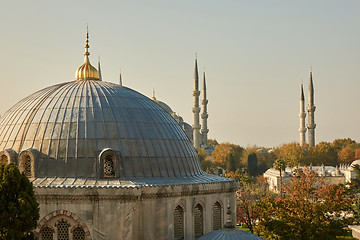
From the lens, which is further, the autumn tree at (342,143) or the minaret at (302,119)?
the autumn tree at (342,143)

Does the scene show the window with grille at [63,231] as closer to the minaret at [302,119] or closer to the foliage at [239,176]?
the foliage at [239,176]

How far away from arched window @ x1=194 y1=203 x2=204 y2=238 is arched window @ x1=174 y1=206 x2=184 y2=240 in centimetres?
73

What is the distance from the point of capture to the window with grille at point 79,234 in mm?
19047

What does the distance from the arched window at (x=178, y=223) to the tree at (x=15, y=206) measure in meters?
5.64

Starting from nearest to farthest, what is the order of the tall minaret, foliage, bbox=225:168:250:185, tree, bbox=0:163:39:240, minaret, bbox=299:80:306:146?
tree, bbox=0:163:39:240 < foliage, bbox=225:168:250:185 < the tall minaret < minaret, bbox=299:80:306:146

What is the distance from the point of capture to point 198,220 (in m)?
21.1

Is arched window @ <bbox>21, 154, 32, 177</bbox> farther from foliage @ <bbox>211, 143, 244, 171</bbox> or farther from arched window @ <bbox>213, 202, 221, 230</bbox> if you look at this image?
foliage @ <bbox>211, 143, 244, 171</bbox>

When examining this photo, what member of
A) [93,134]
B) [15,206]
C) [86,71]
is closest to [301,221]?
[93,134]

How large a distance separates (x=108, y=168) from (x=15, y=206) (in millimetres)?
4698

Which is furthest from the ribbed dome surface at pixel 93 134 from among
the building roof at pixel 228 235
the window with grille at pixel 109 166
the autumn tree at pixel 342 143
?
the autumn tree at pixel 342 143

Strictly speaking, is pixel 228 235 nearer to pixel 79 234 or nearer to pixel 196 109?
pixel 79 234

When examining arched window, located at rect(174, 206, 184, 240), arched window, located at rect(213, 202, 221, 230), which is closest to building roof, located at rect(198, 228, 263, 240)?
arched window, located at rect(174, 206, 184, 240)

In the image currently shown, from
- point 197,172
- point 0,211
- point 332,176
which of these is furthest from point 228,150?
point 0,211

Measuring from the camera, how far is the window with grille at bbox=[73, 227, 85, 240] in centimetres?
1905
